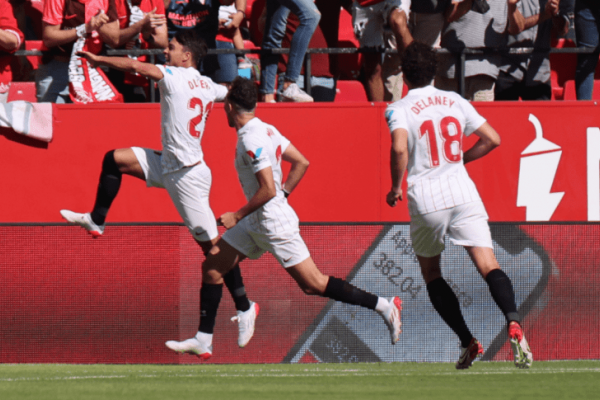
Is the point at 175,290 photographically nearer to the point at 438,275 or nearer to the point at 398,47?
the point at 438,275

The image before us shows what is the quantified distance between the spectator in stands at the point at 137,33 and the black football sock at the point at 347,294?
117 inches

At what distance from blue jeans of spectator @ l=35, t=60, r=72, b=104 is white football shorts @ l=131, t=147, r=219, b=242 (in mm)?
1901

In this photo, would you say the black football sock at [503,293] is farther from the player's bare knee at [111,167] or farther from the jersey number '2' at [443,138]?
the player's bare knee at [111,167]

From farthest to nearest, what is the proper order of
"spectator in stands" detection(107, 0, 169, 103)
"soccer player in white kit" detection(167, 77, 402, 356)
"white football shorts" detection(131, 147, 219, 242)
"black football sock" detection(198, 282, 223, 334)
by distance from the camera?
"spectator in stands" detection(107, 0, 169, 103) < "white football shorts" detection(131, 147, 219, 242) < "black football sock" detection(198, 282, 223, 334) < "soccer player in white kit" detection(167, 77, 402, 356)

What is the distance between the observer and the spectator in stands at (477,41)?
8.55 m

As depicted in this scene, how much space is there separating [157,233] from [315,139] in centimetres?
205

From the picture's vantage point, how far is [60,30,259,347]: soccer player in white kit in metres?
6.89

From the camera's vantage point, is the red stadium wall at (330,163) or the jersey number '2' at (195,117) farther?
the red stadium wall at (330,163)

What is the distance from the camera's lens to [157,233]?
7.23 metres

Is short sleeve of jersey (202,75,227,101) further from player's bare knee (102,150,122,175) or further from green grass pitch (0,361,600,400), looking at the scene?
green grass pitch (0,361,600,400)

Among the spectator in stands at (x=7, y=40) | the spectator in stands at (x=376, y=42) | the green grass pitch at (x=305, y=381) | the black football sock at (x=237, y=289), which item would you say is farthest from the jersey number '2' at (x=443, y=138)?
the spectator in stands at (x=7, y=40)

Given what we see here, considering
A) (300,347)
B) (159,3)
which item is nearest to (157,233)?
(300,347)

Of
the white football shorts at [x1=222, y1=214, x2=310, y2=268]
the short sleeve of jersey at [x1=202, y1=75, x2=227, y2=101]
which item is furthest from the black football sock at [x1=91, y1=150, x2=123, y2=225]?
the white football shorts at [x1=222, y1=214, x2=310, y2=268]

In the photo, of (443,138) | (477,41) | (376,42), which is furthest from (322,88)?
(443,138)
